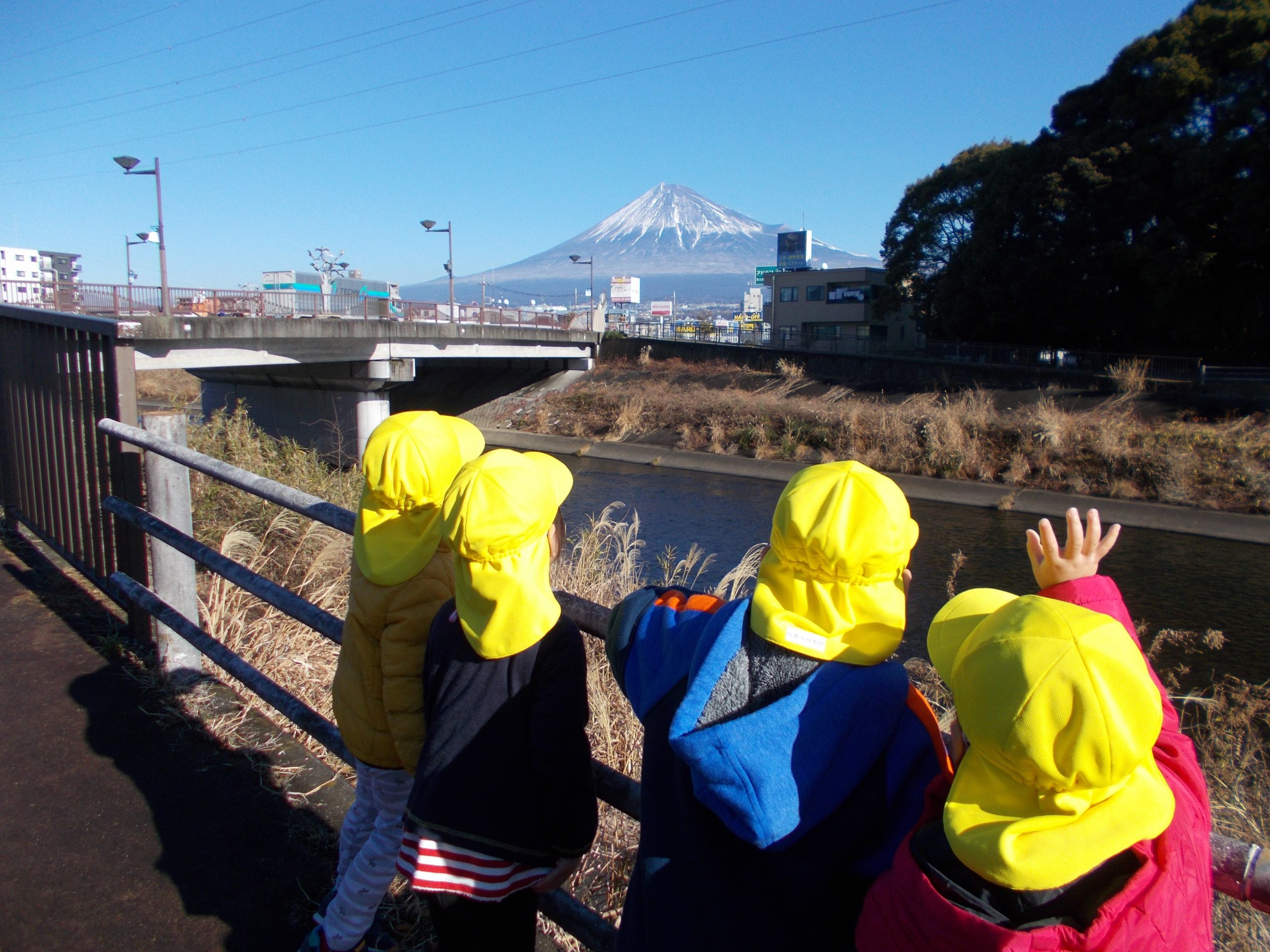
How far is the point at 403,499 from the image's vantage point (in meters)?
2.03

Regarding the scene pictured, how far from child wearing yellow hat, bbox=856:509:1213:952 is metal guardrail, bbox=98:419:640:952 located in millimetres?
873

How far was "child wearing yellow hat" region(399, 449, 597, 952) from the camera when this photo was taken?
68.0 inches

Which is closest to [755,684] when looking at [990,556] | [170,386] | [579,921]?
[579,921]

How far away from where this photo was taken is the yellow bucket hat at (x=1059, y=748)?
0.98 metres

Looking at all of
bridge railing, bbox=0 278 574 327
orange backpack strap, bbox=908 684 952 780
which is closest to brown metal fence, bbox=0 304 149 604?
orange backpack strap, bbox=908 684 952 780

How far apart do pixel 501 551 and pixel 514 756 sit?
46cm

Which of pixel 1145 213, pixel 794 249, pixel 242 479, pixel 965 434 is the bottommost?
pixel 965 434

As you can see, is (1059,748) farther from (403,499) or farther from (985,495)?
(985,495)

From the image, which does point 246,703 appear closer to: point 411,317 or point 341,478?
point 341,478

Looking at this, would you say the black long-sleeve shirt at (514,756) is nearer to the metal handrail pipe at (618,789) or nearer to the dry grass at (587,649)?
the metal handrail pipe at (618,789)

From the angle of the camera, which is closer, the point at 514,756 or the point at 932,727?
the point at 932,727

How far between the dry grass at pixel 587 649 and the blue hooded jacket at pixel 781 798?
50.0 inches

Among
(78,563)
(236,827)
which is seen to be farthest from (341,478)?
(236,827)

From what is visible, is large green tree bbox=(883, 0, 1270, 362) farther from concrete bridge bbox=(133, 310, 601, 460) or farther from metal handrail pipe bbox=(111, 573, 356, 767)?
metal handrail pipe bbox=(111, 573, 356, 767)
